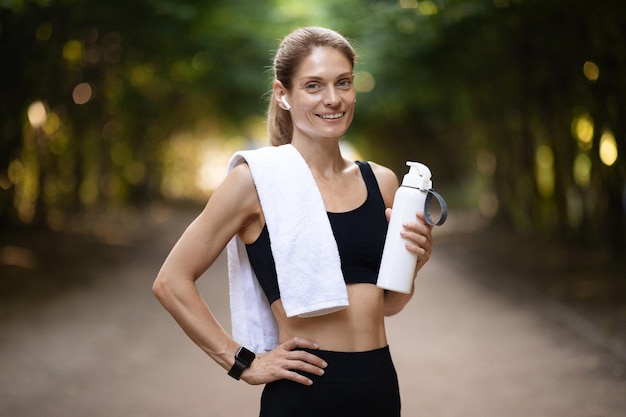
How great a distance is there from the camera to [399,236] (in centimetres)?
258

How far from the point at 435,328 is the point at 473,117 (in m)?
14.7

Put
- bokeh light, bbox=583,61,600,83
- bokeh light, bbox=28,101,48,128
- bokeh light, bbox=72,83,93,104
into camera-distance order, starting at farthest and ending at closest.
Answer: bokeh light, bbox=72,83,93,104, bokeh light, bbox=28,101,48,128, bokeh light, bbox=583,61,600,83

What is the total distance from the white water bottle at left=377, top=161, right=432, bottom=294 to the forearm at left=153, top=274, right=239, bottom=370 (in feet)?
1.55

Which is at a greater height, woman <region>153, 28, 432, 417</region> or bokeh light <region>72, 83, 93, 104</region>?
bokeh light <region>72, 83, 93, 104</region>

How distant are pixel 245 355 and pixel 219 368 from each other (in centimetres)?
593

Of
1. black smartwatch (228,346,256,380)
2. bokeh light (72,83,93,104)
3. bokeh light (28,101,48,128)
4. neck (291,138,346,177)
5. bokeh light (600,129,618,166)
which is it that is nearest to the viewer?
black smartwatch (228,346,256,380)

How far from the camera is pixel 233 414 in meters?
6.85

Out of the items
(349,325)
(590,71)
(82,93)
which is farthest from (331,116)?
(82,93)

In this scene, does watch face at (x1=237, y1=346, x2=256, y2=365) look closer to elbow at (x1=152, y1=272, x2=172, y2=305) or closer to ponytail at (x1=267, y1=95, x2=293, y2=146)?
elbow at (x1=152, y1=272, x2=172, y2=305)

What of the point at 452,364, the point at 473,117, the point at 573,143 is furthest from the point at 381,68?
the point at 452,364

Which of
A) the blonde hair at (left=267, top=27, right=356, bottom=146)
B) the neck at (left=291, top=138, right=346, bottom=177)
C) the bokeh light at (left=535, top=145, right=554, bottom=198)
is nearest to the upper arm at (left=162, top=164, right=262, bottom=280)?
the neck at (left=291, top=138, right=346, bottom=177)

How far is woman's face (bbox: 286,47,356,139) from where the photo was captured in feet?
8.86

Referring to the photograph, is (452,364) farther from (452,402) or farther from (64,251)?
(64,251)

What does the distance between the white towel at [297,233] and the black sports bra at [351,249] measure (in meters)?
0.06
